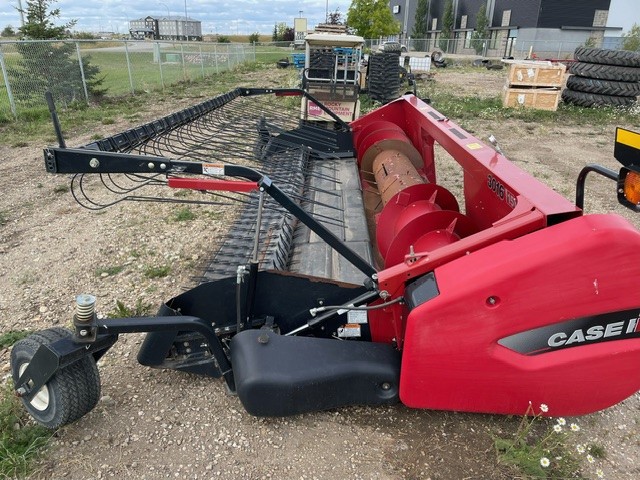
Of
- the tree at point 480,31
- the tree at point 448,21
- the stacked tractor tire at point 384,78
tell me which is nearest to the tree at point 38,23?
the stacked tractor tire at point 384,78

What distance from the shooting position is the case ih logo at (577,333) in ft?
6.96

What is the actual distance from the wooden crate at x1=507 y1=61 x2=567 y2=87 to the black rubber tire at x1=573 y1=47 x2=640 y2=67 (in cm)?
91

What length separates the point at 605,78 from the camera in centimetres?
1201

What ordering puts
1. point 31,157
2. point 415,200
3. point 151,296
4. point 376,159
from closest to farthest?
point 415,200 < point 151,296 < point 376,159 < point 31,157

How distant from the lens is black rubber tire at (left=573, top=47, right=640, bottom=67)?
11508 millimetres

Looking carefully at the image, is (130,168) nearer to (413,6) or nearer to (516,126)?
(516,126)

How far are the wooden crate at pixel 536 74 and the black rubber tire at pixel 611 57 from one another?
906mm

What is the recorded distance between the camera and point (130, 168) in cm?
225

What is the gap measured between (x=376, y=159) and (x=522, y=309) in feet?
9.03

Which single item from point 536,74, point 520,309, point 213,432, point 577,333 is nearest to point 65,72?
point 536,74

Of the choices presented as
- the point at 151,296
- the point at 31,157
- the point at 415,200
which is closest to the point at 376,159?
the point at 415,200

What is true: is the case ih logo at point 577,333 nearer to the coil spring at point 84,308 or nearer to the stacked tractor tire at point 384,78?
the coil spring at point 84,308

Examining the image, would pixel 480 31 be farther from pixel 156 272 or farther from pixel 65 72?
pixel 156 272

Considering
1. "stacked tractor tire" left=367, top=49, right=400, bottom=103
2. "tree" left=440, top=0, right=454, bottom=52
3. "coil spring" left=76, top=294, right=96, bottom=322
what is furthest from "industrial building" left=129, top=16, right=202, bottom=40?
"coil spring" left=76, top=294, right=96, bottom=322
